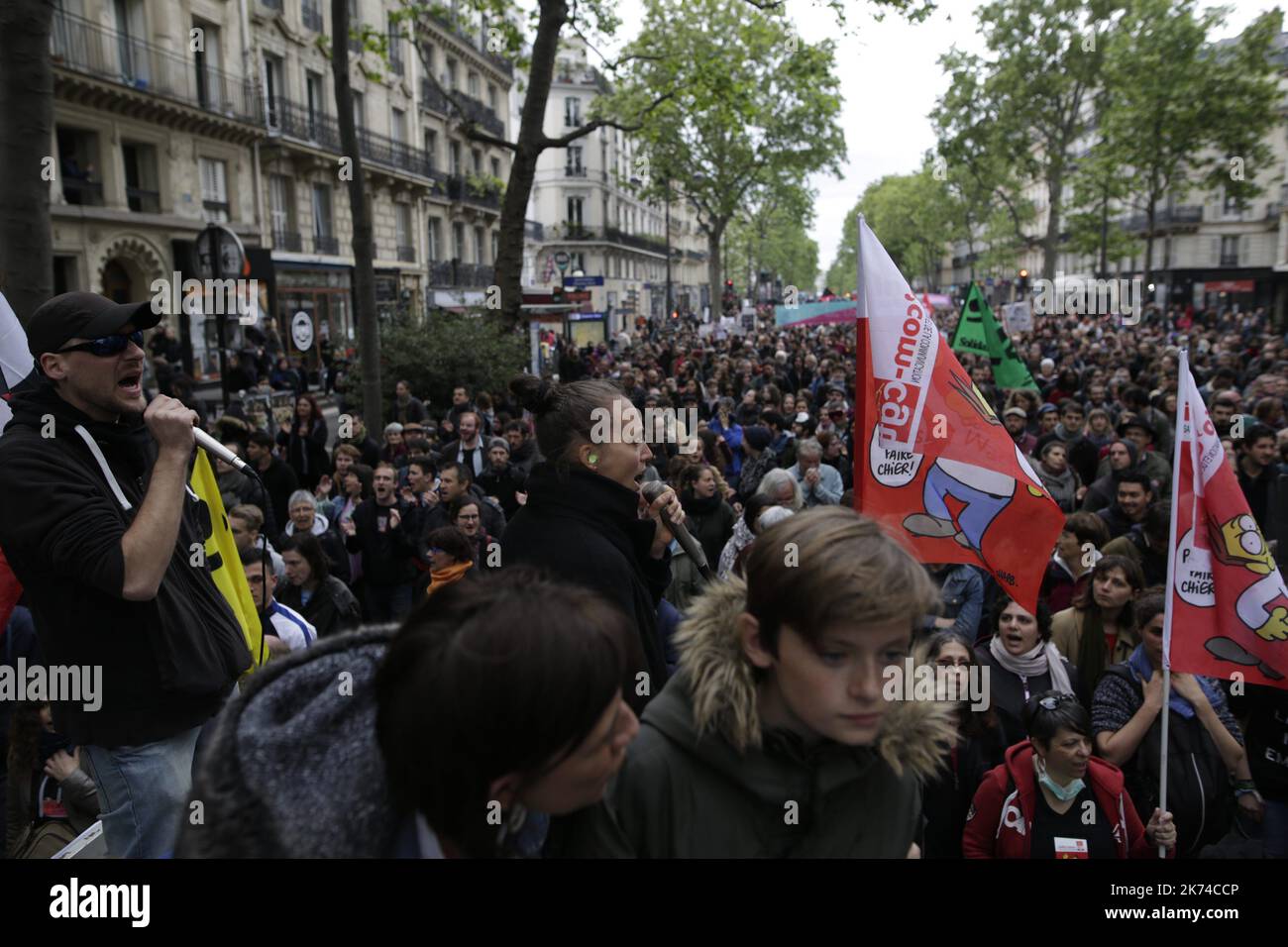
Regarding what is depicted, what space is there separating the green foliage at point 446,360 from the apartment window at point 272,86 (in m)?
14.6

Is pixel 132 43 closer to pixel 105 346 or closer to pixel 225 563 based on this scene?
pixel 225 563

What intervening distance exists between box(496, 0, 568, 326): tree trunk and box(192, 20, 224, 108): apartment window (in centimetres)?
1305

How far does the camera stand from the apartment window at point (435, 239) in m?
37.2

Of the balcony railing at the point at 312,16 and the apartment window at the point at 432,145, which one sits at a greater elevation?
the balcony railing at the point at 312,16

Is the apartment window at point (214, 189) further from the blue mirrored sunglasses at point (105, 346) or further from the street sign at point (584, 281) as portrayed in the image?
the blue mirrored sunglasses at point (105, 346)

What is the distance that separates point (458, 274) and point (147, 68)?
16859mm

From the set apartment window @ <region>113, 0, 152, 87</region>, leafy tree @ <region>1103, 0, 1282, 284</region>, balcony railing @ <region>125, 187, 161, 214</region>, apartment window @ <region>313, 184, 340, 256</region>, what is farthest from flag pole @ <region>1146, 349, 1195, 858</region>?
apartment window @ <region>313, 184, 340, 256</region>

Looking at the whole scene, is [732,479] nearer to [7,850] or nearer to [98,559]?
[7,850]

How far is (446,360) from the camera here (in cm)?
1381

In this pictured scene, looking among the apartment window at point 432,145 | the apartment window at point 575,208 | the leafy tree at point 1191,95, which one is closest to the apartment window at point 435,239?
the apartment window at point 432,145

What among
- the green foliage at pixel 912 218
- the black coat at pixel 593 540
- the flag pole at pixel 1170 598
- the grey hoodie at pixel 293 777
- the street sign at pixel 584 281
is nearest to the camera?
the grey hoodie at pixel 293 777

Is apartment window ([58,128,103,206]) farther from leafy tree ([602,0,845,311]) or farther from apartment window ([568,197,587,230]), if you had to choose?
apartment window ([568,197,587,230])
